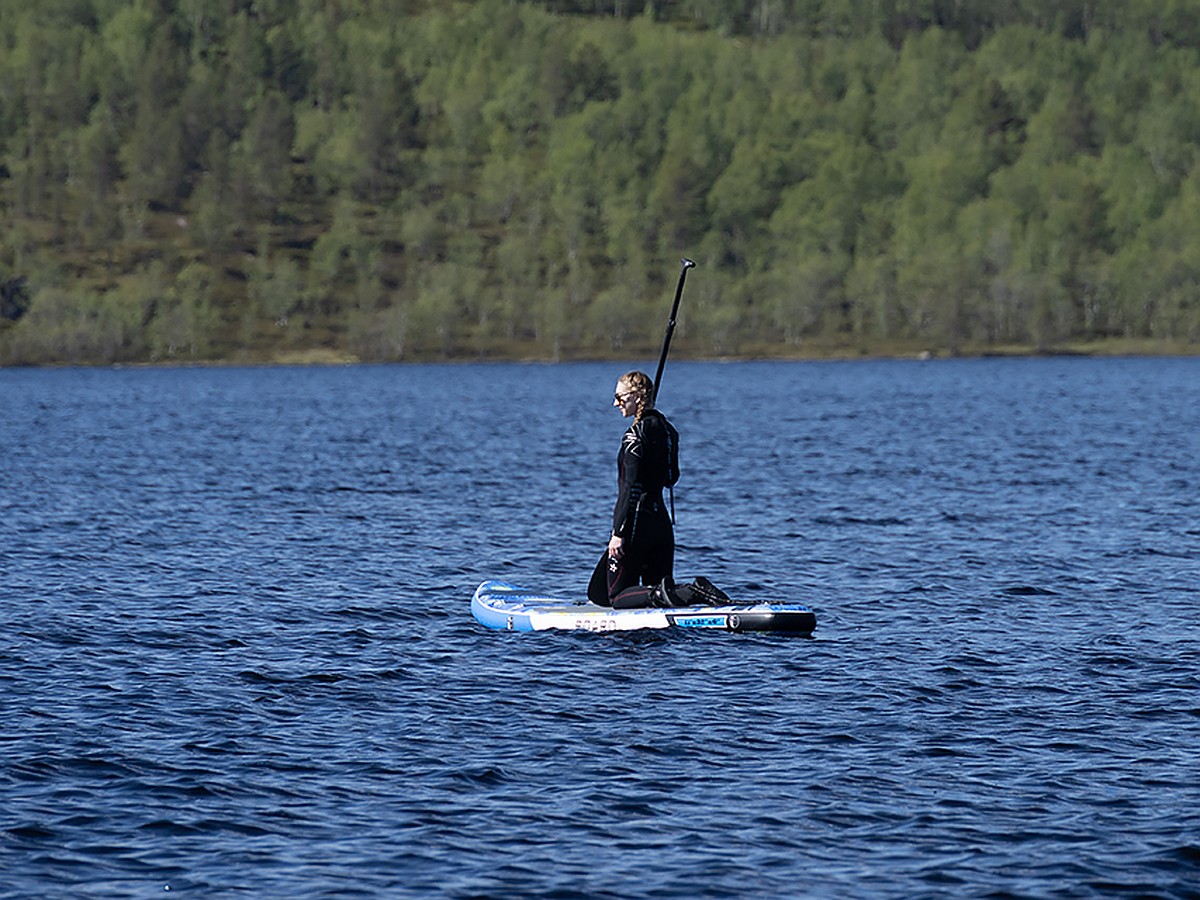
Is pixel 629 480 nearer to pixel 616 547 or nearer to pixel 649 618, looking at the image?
pixel 616 547

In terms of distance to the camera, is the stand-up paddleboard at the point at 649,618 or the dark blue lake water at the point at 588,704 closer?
the dark blue lake water at the point at 588,704

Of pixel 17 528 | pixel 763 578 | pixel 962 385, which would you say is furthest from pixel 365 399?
pixel 763 578

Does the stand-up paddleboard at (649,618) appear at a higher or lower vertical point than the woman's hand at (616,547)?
lower

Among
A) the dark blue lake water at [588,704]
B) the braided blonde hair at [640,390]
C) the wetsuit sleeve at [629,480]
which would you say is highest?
the braided blonde hair at [640,390]

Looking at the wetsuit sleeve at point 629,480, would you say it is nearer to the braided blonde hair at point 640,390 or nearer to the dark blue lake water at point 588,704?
the braided blonde hair at point 640,390

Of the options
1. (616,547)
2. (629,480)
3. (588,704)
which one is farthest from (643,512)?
(588,704)

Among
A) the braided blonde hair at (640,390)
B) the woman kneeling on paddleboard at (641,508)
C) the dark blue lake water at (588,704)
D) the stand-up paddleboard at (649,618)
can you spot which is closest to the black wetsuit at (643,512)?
the woman kneeling on paddleboard at (641,508)

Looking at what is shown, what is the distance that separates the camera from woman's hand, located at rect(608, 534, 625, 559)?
25.4 metres

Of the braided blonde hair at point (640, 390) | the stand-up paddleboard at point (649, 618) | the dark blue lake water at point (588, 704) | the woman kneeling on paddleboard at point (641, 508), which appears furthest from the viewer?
the stand-up paddleboard at point (649, 618)

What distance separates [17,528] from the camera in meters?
43.3

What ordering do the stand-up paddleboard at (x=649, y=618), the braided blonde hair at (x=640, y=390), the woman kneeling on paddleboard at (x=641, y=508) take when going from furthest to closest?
the stand-up paddleboard at (x=649, y=618)
the woman kneeling on paddleboard at (x=641, y=508)
the braided blonde hair at (x=640, y=390)

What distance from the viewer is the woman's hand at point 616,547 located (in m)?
25.4

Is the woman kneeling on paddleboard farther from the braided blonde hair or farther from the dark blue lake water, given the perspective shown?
the dark blue lake water

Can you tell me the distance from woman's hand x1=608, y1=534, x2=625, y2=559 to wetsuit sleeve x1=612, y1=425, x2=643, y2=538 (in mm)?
100
